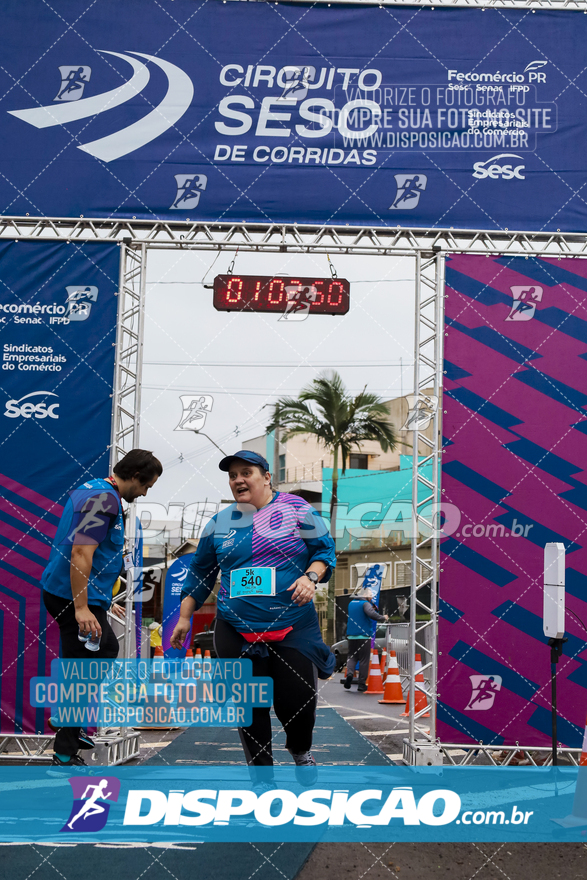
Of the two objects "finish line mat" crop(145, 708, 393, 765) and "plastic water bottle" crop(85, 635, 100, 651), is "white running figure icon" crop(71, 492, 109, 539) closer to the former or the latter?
"plastic water bottle" crop(85, 635, 100, 651)

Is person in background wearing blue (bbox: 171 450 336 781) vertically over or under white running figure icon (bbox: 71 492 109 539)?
under

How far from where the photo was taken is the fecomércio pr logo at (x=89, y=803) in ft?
13.3

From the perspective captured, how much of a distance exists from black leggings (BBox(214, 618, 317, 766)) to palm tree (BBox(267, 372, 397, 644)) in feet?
53.6

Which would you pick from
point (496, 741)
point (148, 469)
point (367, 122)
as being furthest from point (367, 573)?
point (148, 469)

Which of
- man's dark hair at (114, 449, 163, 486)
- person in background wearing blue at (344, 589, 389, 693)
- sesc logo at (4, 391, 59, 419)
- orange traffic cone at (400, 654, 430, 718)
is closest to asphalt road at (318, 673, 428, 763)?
orange traffic cone at (400, 654, 430, 718)

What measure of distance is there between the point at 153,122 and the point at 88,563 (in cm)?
423

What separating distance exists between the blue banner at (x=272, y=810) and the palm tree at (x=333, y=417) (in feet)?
50.1

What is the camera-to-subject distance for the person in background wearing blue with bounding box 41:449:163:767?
4.27 m

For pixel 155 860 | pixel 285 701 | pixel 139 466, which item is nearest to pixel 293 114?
pixel 139 466

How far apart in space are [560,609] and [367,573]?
8.31 metres

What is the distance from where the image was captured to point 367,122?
7.05 m

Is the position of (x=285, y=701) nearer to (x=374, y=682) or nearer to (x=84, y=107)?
(x=84, y=107)

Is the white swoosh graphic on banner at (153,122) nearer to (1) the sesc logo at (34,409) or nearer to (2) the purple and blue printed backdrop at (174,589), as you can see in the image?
(1) the sesc logo at (34,409)

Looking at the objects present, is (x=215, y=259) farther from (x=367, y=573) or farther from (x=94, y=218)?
(x=367, y=573)
